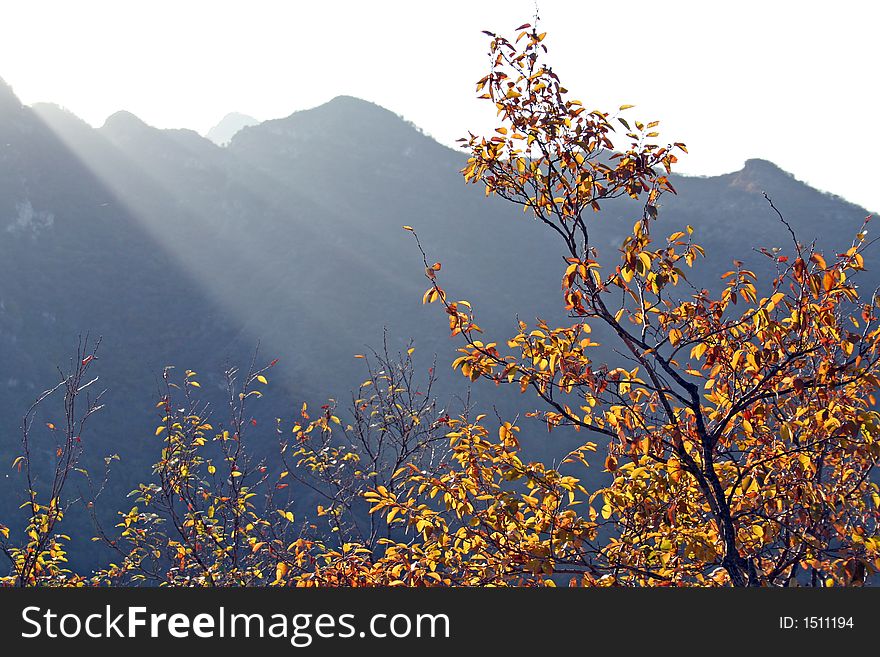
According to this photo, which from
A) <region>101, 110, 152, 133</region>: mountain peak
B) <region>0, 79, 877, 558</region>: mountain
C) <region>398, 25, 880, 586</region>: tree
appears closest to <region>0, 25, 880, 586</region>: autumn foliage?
<region>398, 25, 880, 586</region>: tree

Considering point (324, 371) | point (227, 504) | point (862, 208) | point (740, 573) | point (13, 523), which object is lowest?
point (740, 573)

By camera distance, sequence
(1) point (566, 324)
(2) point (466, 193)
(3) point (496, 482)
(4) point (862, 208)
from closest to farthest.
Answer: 1. (3) point (496, 482)
2. (1) point (566, 324)
3. (4) point (862, 208)
4. (2) point (466, 193)

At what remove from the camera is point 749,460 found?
19.0 feet

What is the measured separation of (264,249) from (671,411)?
7069 centimetres

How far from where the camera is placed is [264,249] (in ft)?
241

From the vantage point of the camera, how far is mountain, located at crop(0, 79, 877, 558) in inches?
2078

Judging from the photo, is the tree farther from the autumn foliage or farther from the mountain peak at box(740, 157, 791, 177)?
the mountain peak at box(740, 157, 791, 177)

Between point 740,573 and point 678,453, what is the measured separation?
94 centimetres

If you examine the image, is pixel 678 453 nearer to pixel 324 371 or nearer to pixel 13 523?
pixel 13 523

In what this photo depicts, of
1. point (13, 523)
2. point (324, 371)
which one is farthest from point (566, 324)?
point (13, 523)

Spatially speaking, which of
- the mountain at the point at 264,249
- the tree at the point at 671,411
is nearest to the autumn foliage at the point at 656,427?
the tree at the point at 671,411

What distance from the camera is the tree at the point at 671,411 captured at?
517cm

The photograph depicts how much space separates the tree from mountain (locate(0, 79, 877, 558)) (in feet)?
123

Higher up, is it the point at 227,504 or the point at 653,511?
the point at 227,504
